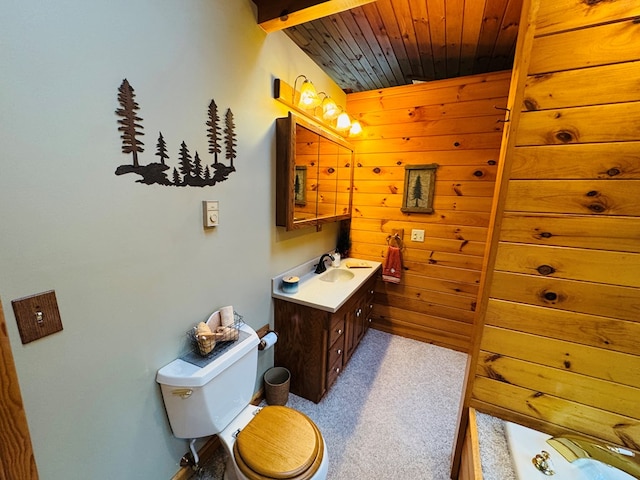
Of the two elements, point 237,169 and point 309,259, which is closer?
point 237,169

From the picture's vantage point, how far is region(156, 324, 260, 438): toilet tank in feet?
3.53

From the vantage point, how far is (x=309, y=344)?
1741 mm

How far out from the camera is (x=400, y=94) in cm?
235

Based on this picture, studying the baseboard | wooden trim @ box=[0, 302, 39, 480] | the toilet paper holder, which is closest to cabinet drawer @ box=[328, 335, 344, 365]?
the toilet paper holder

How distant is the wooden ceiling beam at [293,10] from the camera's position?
1.20 meters

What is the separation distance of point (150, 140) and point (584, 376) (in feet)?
6.39

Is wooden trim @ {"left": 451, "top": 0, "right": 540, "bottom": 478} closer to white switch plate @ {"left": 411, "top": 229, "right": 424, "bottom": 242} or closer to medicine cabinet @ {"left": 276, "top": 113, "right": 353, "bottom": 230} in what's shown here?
medicine cabinet @ {"left": 276, "top": 113, "right": 353, "bottom": 230}

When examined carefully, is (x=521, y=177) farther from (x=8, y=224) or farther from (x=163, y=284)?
(x=8, y=224)

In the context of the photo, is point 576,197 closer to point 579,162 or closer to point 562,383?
point 579,162

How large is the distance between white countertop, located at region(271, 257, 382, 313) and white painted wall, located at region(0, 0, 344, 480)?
1.57 ft

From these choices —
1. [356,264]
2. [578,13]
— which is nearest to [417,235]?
[356,264]

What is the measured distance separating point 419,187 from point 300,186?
122 cm

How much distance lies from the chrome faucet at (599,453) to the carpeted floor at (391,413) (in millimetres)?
668

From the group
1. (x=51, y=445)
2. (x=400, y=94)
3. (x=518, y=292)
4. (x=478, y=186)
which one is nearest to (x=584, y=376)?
(x=518, y=292)
